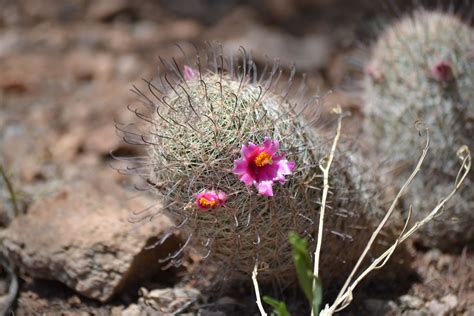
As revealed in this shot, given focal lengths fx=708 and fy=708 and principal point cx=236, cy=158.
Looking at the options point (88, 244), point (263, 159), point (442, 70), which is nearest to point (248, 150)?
point (263, 159)

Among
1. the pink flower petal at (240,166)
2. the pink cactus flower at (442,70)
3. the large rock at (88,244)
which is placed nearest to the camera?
the pink flower petal at (240,166)

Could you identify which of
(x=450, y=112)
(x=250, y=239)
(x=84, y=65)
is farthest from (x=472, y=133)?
(x=84, y=65)

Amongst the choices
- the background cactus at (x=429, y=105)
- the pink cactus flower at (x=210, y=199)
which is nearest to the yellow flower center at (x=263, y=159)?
the pink cactus flower at (x=210, y=199)

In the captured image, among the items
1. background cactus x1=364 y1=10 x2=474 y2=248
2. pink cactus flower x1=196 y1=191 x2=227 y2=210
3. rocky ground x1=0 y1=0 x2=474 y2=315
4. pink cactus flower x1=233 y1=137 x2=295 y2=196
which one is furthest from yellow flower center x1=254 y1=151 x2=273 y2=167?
background cactus x1=364 y1=10 x2=474 y2=248

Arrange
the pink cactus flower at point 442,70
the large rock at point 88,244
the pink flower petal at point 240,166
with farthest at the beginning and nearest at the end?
the pink cactus flower at point 442,70 < the large rock at point 88,244 < the pink flower petal at point 240,166

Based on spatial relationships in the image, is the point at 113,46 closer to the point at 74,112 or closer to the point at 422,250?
the point at 74,112

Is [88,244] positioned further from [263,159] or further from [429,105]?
[429,105]

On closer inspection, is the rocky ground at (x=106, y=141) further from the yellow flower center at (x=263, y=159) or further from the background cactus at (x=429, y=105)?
the yellow flower center at (x=263, y=159)
